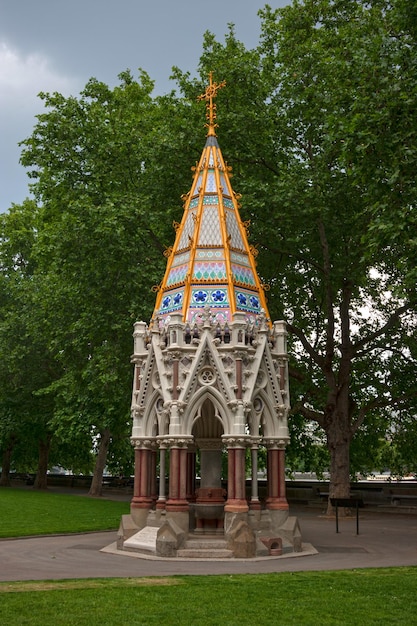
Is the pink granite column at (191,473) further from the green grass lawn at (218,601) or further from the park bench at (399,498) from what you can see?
the park bench at (399,498)

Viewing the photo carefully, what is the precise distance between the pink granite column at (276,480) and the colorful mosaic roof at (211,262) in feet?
12.3

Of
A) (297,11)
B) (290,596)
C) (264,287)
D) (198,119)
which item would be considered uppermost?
(297,11)

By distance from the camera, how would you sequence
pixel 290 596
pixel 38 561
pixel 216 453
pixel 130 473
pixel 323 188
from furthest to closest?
pixel 130 473 → pixel 323 188 → pixel 216 453 → pixel 38 561 → pixel 290 596

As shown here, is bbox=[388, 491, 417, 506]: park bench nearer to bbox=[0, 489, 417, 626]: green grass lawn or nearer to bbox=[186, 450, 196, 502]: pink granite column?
bbox=[186, 450, 196, 502]: pink granite column

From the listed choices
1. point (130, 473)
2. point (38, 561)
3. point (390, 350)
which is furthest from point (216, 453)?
point (130, 473)

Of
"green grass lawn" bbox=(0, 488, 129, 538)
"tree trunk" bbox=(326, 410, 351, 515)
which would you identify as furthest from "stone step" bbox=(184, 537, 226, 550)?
"tree trunk" bbox=(326, 410, 351, 515)

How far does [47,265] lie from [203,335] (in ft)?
69.4

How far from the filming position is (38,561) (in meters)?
15.6

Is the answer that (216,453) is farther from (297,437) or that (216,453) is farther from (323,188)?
(297,437)

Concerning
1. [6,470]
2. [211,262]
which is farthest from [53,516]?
[6,470]

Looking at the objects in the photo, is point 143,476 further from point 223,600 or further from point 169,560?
point 223,600

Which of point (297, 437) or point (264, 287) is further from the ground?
point (264, 287)

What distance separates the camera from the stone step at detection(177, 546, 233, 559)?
15828mm

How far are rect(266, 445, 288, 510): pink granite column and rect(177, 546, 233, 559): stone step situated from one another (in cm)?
233
